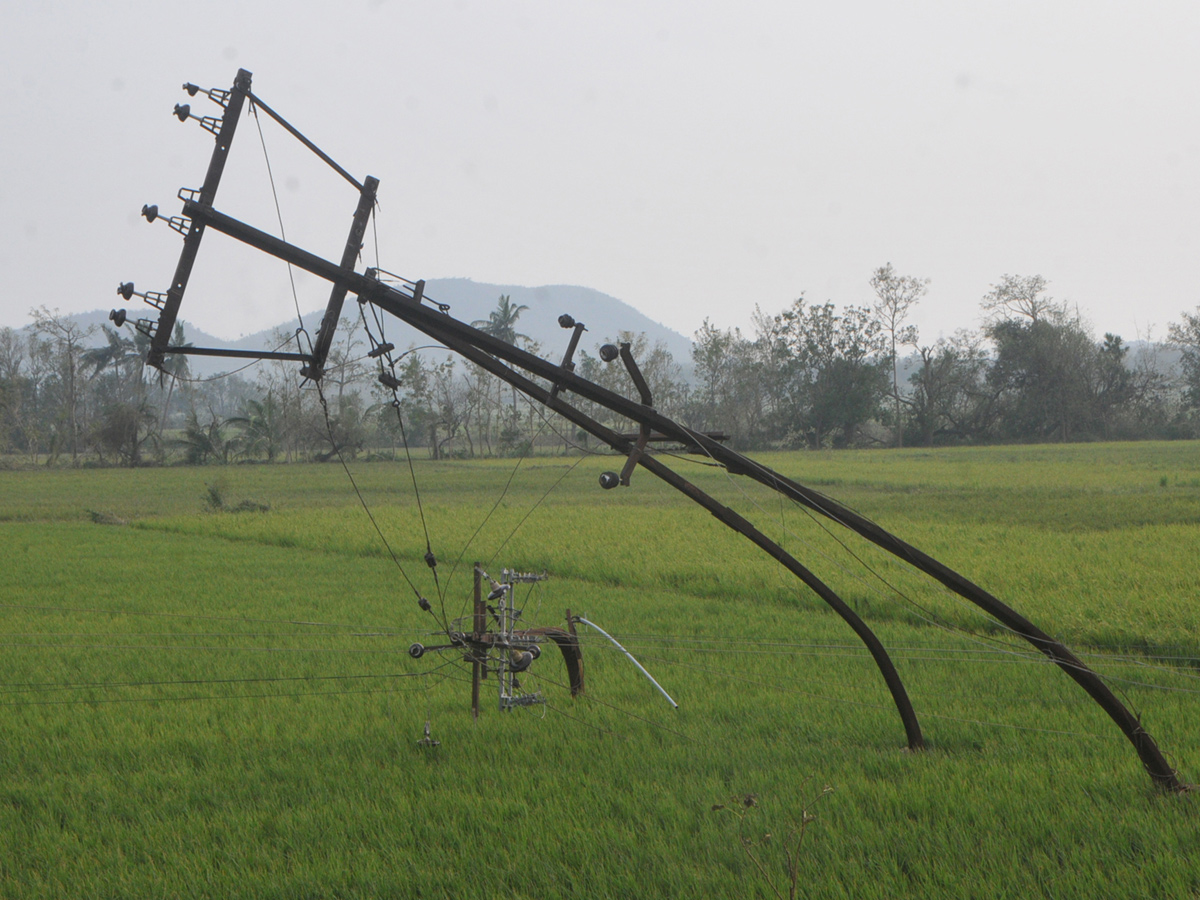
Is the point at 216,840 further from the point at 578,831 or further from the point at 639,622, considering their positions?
the point at 639,622

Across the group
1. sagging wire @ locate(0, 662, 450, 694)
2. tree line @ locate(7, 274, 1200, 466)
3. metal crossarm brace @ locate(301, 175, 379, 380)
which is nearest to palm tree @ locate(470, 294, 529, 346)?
tree line @ locate(7, 274, 1200, 466)

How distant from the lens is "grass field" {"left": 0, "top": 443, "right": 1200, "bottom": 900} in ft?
14.2

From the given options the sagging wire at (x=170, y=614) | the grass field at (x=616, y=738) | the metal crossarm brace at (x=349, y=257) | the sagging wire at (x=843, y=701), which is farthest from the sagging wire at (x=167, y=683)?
the metal crossarm brace at (x=349, y=257)

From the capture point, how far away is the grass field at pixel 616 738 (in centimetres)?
433

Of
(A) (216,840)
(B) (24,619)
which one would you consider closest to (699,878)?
(A) (216,840)

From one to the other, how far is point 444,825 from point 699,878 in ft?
4.81

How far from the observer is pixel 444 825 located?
15.9ft

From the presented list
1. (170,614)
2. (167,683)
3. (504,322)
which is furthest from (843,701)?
(504,322)

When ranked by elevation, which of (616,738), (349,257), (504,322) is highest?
(504,322)

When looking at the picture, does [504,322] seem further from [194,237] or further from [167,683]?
[194,237]

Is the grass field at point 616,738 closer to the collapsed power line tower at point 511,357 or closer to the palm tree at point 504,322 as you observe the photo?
the collapsed power line tower at point 511,357

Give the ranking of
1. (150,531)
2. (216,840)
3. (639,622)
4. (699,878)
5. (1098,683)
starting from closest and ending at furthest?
(699,878) → (1098,683) → (216,840) → (639,622) → (150,531)

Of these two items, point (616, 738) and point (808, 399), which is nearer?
point (616, 738)

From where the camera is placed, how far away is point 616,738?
618 cm
